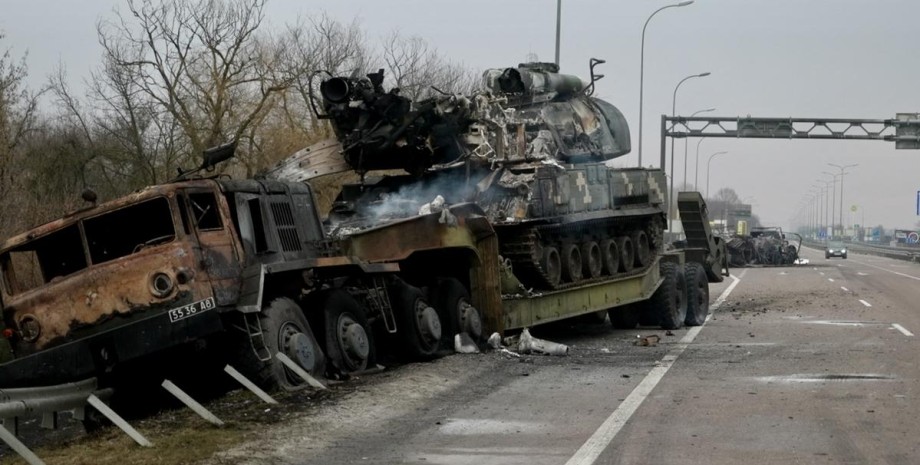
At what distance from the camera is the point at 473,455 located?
9266 mm

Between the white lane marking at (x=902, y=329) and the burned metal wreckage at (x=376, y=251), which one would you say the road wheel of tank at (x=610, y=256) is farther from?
the white lane marking at (x=902, y=329)

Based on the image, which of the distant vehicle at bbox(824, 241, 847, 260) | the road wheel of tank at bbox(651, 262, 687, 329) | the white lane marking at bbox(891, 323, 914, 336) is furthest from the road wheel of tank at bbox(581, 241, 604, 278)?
the distant vehicle at bbox(824, 241, 847, 260)

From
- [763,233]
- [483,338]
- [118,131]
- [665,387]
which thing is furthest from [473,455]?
[763,233]

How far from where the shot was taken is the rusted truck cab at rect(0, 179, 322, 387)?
1142 cm

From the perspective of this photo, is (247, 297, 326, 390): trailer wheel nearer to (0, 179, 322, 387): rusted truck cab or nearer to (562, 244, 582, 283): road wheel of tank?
(0, 179, 322, 387): rusted truck cab

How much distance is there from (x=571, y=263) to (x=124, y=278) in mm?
9143

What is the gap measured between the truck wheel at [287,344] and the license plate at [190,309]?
674 mm

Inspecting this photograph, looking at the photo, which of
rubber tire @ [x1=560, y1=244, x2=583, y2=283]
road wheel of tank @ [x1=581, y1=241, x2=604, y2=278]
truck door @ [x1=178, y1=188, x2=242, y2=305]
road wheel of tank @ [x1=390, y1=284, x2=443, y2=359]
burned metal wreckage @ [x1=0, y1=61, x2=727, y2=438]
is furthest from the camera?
road wheel of tank @ [x1=581, y1=241, x2=604, y2=278]

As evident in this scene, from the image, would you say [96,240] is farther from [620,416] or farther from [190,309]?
[620,416]

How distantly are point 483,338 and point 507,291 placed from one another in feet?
3.30

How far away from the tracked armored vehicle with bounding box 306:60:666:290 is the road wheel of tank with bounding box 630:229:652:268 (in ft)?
4.61

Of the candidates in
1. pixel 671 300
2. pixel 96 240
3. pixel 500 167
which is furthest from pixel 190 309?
pixel 671 300

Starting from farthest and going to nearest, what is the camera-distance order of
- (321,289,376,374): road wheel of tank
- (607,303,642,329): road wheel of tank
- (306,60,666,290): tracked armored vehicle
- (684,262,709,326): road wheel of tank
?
(684,262,709,326): road wheel of tank < (607,303,642,329): road wheel of tank < (306,60,666,290): tracked armored vehicle < (321,289,376,374): road wheel of tank

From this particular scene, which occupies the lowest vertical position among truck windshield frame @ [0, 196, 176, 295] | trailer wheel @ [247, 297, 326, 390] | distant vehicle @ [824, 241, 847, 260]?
distant vehicle @ [824, 241, 847, 260]
